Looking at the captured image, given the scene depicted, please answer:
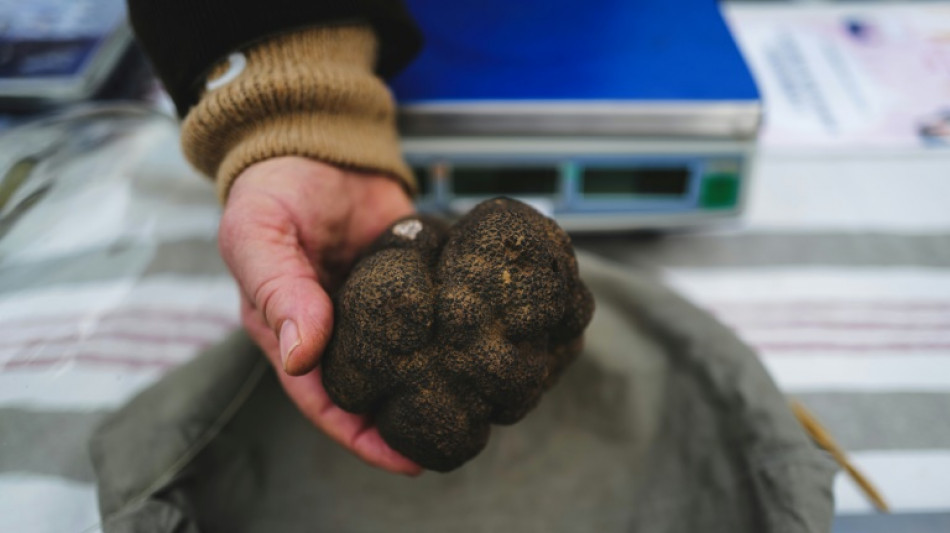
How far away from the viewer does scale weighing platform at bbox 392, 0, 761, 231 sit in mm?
1009

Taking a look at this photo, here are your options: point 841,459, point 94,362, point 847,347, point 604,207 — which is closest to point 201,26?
point 94,362

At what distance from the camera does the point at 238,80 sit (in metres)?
0.80

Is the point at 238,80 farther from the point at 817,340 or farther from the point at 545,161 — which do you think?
the point at 817,340

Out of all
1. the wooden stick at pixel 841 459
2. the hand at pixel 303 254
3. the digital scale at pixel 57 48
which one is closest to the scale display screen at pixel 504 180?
the hand at pixel 303 254

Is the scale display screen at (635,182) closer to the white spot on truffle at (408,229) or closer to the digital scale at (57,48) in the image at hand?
the white spot on truffle at (408,229)

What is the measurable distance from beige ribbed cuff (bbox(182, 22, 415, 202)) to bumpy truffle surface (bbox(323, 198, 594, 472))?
226 millimetres

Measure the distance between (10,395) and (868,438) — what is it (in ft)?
3.51

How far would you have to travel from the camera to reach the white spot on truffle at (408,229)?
70cm

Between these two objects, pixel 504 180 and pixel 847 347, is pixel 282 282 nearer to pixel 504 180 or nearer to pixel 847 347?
pixel 504 180

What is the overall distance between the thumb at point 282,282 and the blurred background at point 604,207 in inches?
11.5

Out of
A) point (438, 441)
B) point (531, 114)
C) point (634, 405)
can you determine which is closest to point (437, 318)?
point (438, 441)

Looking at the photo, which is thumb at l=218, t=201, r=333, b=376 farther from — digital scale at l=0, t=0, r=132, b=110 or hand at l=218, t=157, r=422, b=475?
digital scale at l=0, t=0, r=132, b=110

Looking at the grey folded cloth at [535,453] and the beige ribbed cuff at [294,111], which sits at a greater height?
the beige ribbed cuff at [294,111]

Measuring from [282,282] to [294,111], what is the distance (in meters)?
0.26
